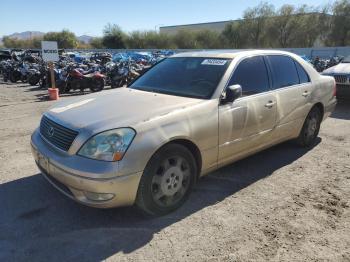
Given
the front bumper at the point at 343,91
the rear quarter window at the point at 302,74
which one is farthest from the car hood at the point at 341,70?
the rear quarter window at the point at 302,74

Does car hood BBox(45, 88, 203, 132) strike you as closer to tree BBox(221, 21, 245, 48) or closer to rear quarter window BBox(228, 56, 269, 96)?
rear quarter window BBox(228, 56, 269, 96)

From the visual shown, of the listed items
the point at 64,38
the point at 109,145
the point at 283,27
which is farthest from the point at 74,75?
the point at 64,38

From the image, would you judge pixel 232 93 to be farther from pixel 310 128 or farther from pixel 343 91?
pixel 343 91

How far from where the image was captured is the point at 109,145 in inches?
121

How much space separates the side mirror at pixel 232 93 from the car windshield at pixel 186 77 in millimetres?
173

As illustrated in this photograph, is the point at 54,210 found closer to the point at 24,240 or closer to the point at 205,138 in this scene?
the point at 24,240

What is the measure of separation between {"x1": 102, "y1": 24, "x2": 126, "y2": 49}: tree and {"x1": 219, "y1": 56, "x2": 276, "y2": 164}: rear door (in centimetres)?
7176

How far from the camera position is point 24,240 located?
3.14 meters

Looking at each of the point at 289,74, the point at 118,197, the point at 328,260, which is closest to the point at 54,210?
the point at 118,197

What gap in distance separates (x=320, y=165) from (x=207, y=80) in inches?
90.6

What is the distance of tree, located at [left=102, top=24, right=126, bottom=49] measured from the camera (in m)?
73.2

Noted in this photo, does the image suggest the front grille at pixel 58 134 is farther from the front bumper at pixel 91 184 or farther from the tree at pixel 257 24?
the tree at pixel 257 24

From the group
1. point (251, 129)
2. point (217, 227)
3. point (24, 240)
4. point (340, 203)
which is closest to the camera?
point (24, 240)

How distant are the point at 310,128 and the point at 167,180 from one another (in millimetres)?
3257
